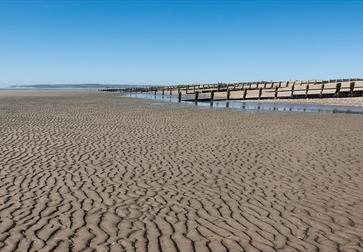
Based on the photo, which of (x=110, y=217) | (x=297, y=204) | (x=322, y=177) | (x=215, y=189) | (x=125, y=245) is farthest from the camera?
(x=322, y=177)

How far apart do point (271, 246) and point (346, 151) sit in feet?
32.2

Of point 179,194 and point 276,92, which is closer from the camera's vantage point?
point 179,194

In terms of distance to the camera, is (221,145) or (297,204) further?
(221,145)

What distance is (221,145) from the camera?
15.6 meters

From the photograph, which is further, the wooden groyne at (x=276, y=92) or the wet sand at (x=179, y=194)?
the wooden groyne at (x=276, y=92)

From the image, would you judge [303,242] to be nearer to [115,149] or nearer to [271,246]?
[271,246]

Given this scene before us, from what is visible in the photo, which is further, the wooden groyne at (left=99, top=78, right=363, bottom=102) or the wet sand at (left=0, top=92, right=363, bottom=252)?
the wooden groyne at (left=99, top=78, right=363, bottom=102)

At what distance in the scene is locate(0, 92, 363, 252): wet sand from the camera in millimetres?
6234

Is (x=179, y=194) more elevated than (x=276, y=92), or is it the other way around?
(x=276, y=92)

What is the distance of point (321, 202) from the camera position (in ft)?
27.3

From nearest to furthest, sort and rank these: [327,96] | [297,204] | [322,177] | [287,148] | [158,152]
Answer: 1. [297,204]
2. [322,177]
3. [158,152]
4. [287,148]
5. [327,96]

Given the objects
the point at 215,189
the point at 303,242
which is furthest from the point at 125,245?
the point at 215,189

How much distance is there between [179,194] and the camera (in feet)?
28.8

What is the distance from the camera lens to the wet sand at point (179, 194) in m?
6.23
